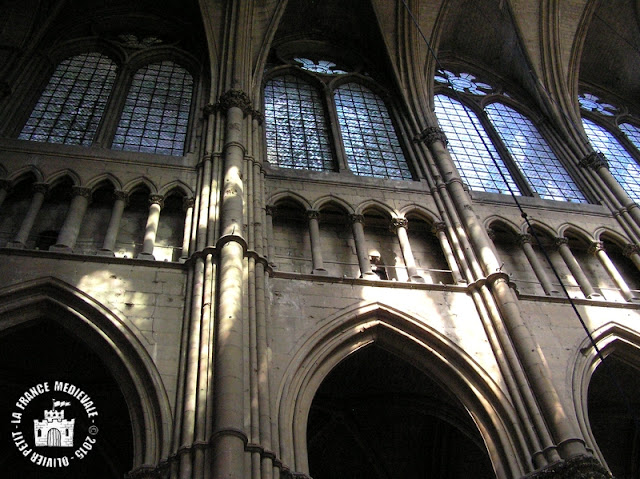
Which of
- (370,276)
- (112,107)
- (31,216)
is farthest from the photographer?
(112,107)

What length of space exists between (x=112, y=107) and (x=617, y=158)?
13424 millimetres

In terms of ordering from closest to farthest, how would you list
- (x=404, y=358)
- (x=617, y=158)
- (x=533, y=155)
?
1. (x=404, y=358)
2. (x=533, y=155)
3. (x=617, y=158)

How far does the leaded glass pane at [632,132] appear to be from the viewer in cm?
2004

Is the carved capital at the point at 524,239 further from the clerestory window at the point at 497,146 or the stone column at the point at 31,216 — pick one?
the stone column at the point at 31,216

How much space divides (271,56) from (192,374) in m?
13.0

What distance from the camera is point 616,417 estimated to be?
44.1 feet

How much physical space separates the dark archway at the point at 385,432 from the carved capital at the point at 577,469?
373 centimetres

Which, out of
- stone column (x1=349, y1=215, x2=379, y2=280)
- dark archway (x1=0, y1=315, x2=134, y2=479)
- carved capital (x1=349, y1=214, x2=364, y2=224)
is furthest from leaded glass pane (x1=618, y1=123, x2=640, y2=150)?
dark archway (x1=0, y1=315, x2=134, y2=479)

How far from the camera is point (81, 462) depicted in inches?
488

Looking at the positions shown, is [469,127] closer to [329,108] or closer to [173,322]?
[329,108]

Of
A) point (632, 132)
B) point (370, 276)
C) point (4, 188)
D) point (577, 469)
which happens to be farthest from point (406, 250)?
point (632, 132)

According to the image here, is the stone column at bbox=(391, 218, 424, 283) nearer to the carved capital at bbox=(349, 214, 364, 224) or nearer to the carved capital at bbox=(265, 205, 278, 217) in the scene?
the carved capital at bbox=(349, 214, 364, 224)

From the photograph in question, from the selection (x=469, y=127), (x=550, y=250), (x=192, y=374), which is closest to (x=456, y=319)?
(x=550, y=250)
